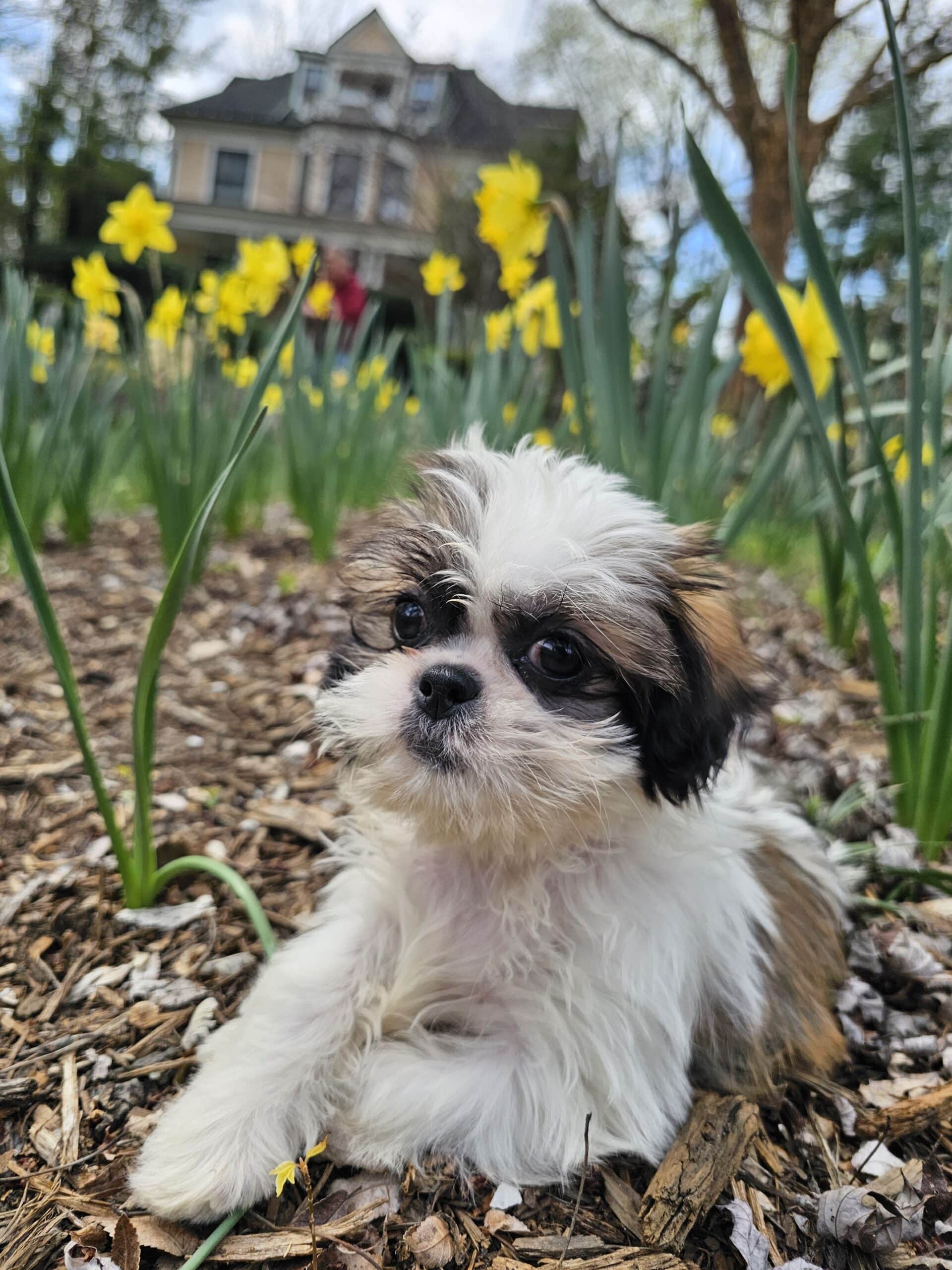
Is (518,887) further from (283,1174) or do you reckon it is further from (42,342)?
(42,342)

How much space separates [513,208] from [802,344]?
1140 millimetres

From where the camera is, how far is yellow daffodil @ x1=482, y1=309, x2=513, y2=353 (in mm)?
4067

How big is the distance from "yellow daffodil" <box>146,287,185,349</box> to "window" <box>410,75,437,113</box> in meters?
13.5

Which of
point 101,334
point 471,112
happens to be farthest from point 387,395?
point 471,112

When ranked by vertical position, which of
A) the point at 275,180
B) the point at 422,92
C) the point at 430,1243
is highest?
the point at 275,180

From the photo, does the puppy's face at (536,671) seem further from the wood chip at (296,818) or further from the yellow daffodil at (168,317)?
the yellow daffodil at (168,317)

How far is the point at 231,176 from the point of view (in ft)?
75.1

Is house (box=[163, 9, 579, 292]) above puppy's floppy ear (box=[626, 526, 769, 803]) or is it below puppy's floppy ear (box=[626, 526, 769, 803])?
above

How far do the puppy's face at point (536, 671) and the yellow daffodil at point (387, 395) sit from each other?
160 inches

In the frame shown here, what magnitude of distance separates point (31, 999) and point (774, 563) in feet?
16.3

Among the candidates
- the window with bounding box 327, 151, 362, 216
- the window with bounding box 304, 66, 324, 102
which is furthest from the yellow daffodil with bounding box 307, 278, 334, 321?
the window with bounding box 304, 66, 324, 102

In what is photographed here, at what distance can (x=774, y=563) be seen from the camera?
5512mm

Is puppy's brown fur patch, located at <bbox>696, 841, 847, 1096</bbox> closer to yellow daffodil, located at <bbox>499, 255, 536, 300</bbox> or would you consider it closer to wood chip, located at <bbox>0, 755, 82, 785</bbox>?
wood chip, located at <bbox>0, 755, 82, 785</bbox>

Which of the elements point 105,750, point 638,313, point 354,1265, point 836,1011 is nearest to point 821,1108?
point 836,1011
